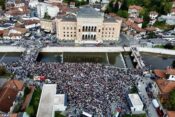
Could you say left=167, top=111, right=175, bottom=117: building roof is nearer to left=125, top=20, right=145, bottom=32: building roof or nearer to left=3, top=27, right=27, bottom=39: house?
left=125, top=20, right=145, bottom=32: building roof

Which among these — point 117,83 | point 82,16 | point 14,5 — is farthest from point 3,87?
point 14,5

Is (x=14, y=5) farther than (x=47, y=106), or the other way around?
(x=14, y=5)

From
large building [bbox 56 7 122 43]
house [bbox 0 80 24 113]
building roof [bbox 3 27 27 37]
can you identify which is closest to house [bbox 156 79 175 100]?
house [bbox 0 80 24 113]

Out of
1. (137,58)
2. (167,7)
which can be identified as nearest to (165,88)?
Answer: (137,58)

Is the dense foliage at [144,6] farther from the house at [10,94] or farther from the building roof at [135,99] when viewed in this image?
the house at [10,94]

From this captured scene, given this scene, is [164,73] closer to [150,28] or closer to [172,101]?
[172,101]

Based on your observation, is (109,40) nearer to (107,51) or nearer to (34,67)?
(107,51)
